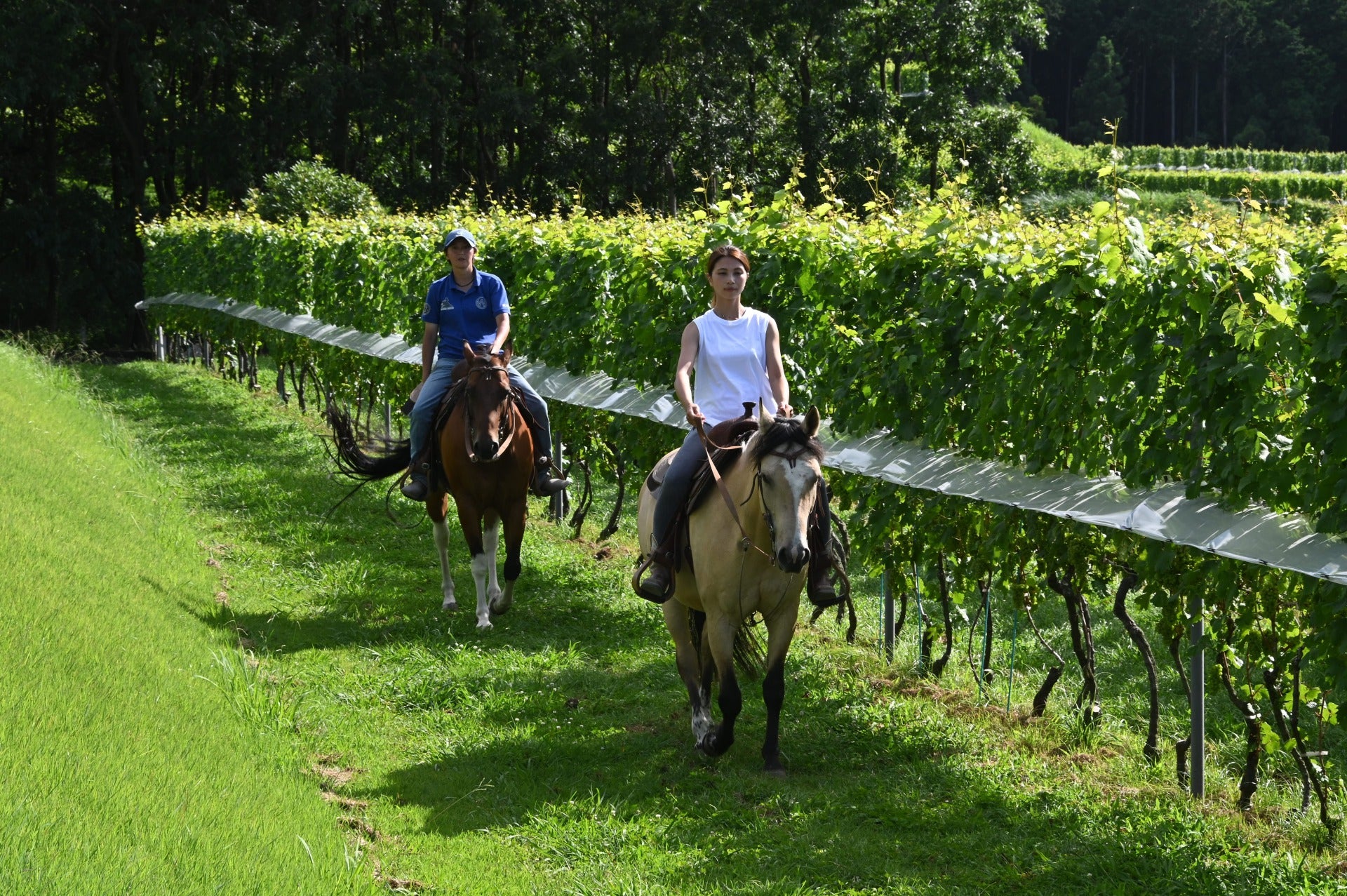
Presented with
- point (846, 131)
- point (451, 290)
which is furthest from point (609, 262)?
point (846, 131)

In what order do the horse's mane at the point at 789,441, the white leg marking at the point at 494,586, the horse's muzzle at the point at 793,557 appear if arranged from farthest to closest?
the white leg marking at the point at 494,586 → the horse's mane at the point at 789,441 → the horse's muzzle at the point at 793,557

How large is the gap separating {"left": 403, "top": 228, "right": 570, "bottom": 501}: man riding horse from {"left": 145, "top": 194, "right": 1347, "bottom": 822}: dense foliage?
142 cm

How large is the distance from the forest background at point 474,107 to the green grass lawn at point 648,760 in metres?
30.4

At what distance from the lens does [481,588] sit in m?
10.1

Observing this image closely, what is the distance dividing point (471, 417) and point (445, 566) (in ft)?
5.30

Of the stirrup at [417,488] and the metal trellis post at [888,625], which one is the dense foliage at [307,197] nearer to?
the stirrup at [417,488]

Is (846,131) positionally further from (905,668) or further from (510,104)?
(905,668)

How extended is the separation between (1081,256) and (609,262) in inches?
251

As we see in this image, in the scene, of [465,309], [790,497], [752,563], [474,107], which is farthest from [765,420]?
[474,107]

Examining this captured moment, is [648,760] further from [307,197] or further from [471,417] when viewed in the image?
[307,197]

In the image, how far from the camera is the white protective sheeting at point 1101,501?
5492 millimetres

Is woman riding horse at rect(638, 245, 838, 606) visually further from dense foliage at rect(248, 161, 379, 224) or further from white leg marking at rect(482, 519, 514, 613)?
dense foliage at rect(248, 161, 379, 224)

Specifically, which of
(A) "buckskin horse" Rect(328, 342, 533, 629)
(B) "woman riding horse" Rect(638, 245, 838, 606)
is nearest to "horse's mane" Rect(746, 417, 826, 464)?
(B) "woman riding horse" Rect(638, 245, 838, 606)

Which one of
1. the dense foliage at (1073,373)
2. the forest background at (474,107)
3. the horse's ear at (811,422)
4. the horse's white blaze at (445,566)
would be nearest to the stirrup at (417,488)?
the horse's white blaze at (445,566)
